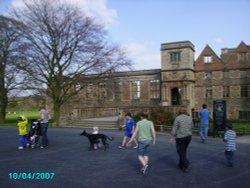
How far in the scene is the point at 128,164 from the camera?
879cm

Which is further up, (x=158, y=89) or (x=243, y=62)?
(x=243, y=62)

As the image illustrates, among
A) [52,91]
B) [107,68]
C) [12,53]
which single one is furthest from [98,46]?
[12,53]

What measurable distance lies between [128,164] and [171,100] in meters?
29.7

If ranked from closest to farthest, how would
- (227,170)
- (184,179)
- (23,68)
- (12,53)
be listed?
(184,179)
(227,170)
(23,68)
(12,53)

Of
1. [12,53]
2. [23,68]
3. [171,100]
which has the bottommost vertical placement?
[171,100]

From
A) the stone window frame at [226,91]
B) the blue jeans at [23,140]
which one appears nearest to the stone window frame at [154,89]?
the stone window frame at [226,91]

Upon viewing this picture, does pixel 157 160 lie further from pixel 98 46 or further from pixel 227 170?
pixel 98 46

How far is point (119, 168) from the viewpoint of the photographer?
823 cm

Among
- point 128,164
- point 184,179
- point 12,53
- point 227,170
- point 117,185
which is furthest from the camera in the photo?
point 12,53

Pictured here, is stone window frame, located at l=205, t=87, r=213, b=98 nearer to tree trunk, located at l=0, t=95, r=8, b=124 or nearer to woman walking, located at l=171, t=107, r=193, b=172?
tree trunk, located at l=0, t=95, r=8, b=124

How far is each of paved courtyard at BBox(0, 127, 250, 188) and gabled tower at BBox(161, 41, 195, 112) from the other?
24.8 metres

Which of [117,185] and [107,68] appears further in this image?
[107,68]
